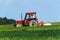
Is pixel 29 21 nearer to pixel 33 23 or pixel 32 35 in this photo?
pixel 33 23

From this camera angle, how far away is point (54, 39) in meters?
11.7

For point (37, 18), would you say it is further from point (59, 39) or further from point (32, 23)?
point (59, 39)

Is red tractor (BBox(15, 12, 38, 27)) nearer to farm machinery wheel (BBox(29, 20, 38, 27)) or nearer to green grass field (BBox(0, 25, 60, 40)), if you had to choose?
farm machinery wheel (BBox(29, 20, 38, 27))

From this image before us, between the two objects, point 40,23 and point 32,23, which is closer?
point 32,23

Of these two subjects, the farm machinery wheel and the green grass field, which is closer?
the green grass field

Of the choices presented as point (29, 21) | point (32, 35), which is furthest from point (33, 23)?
point (32, 35)

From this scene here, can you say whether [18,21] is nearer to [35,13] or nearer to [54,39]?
[35,13]

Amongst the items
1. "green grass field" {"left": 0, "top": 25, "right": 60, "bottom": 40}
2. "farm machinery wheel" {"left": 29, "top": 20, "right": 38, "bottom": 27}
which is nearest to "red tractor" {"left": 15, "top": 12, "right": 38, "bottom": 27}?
"farm machinery wheel" {"left": 29, "top": 20, "right": 38, "bottom": 27}

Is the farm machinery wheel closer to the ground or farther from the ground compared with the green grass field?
farther from the ground

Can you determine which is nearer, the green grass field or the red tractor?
the green grass field

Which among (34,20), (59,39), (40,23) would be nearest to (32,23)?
(34,20)

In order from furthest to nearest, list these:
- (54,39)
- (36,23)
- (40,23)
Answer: (40,23) → (36,23) → (54,39)

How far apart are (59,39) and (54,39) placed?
0.23 metres

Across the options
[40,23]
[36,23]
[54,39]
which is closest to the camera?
[54,39]
